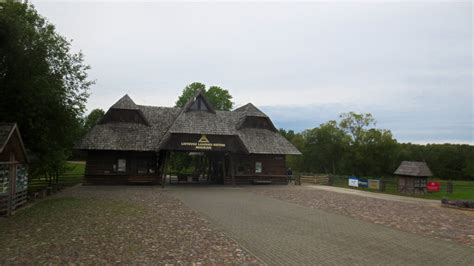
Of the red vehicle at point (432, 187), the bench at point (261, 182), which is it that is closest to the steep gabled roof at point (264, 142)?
the bench at point (261, 182)

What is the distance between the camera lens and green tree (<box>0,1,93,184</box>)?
730 inches

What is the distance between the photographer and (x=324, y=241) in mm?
11609

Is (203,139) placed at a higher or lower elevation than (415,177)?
higher

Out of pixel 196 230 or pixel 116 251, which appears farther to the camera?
pixel 196 230

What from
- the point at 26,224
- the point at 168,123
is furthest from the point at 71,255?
the point at 168,123

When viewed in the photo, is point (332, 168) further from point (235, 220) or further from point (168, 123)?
point (235, 220)

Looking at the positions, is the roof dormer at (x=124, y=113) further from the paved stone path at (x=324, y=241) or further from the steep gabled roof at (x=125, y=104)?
the paved stone path at (x=324, y=241)

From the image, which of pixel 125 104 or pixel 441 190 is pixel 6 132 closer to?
pixel 125 104

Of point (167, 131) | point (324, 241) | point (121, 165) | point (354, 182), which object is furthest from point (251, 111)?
point (324, 241)

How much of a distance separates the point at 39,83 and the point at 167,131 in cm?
1363

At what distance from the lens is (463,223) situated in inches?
630

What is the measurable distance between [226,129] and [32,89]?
52.8 ft

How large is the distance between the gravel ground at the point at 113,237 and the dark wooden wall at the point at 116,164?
42.4ft

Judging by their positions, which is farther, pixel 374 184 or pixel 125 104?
pixel 374 184
